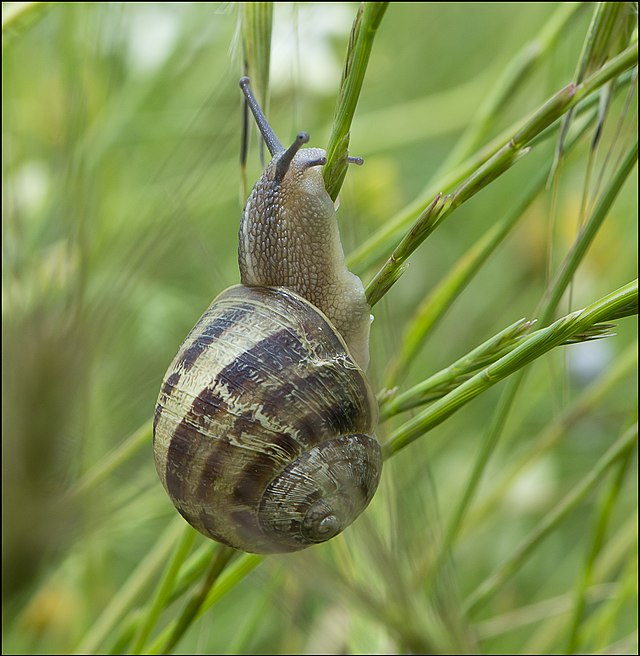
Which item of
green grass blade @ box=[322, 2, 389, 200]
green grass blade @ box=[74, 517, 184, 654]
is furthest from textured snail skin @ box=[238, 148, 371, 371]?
green grass blade @ box=[74, 517, 184, 654]

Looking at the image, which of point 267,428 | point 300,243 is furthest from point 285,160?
point 267,428

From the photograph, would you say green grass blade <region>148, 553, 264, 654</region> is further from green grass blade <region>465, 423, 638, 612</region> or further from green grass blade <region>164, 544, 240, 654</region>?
green grass blade <region>465, 423, 638, 612</region>

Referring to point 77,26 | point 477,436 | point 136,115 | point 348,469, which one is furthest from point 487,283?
point 348,469

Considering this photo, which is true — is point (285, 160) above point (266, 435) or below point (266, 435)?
above

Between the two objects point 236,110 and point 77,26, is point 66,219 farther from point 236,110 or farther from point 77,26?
point 77,26

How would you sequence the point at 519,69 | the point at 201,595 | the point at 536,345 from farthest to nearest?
1. the point at 519,69
2. the point at 201,595
3. the point at 536,345

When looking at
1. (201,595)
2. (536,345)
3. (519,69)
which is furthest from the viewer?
(519,69)

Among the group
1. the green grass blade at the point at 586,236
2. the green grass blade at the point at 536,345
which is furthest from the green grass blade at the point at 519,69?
the green grass blade at the point at 536,345

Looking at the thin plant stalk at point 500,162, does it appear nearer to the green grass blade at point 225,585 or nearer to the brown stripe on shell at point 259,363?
the brown stripe on shell at point 259,363

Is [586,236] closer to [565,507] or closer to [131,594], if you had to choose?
[565,507]
